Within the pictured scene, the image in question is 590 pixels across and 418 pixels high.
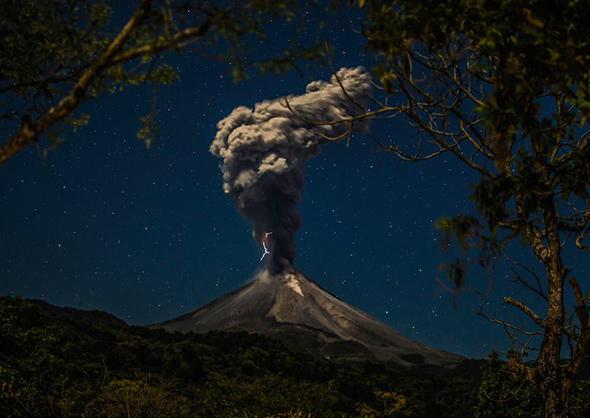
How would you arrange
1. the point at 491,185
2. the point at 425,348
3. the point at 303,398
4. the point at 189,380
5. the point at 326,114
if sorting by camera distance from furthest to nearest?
the point at 425,348 → the point at 326,114 → the point at 189,380 → the point at 303,398 → the point at 491,185

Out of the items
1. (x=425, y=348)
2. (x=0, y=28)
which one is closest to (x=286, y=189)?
(x=425, y=348)

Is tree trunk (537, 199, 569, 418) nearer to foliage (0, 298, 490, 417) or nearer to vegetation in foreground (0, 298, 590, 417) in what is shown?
vegetation in foreground (0, 298, 590, 417)

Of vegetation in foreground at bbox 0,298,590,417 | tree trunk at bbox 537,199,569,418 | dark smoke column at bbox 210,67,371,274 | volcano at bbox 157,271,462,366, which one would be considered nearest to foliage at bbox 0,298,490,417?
vegetation in foreground at bbox 0,298,590,417

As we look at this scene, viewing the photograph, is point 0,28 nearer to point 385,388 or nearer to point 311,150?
point 385,388

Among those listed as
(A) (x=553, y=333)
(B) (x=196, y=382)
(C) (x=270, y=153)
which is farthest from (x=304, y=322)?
(A) (x=553, y=333)

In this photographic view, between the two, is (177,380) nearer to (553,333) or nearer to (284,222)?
(553,333)
